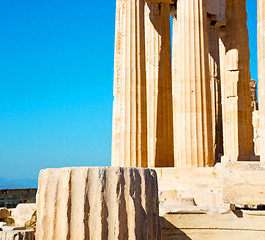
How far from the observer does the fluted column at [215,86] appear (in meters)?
34.9

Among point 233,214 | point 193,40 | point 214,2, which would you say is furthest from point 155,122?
point 233,214

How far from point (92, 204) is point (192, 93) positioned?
Answer: 16588mm

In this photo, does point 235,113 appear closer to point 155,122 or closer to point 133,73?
point 155,122

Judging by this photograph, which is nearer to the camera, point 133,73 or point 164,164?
point 133,73

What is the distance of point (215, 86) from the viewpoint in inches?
1406

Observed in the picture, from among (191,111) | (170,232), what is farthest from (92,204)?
(191,111)

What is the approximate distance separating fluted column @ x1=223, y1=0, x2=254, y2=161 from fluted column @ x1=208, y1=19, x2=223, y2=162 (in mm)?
5050

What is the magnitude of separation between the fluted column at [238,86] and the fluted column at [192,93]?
21.1 ft

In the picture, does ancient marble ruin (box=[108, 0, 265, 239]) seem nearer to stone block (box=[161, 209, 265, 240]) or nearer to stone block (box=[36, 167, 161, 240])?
stone block (box=[161, 209, 265, 240])

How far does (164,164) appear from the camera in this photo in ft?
A: 93.2

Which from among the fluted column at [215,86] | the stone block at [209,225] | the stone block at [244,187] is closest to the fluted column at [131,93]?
the fluted column at [215,86]

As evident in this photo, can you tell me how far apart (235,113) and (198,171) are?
972 centimetres

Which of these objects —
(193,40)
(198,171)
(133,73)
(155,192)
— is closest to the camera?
(155,192)

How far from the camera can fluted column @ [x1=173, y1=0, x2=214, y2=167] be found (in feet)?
73.6
